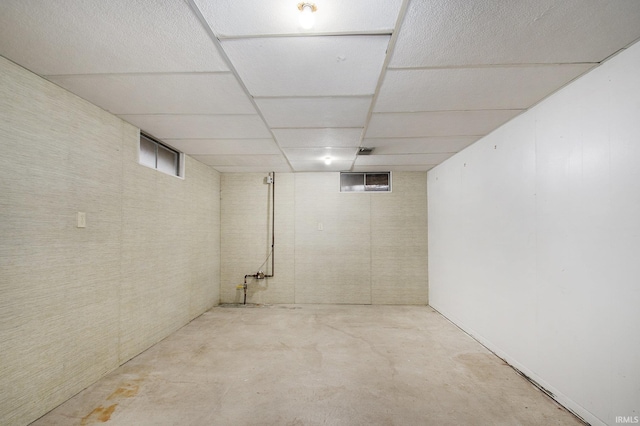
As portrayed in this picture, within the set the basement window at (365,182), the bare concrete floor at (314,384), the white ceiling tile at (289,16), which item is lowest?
the bare concrete floor at (314,384)

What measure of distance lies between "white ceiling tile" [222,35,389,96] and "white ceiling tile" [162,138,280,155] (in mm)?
1316

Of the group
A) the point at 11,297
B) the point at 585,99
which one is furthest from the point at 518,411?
the point at 11,297

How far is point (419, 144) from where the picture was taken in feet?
11.7

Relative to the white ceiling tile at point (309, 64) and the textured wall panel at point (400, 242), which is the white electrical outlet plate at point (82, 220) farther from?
the textured wall panel at point (400, 242)

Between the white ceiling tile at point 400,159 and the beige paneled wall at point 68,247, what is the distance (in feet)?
9.33

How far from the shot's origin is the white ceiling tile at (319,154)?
3808 millimetres

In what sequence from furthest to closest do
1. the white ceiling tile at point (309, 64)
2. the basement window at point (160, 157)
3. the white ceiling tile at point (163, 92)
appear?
1. the basement window at point (160, 157)
2. the white ceiling tile at point (163, 92)
3. the white ceiling tile at point (309, 64)

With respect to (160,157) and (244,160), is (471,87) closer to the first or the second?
(244,160)

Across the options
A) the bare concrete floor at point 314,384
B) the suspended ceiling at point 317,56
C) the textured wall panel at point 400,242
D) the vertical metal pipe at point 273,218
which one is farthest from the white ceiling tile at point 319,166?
the bare concrete floor at point 314,384

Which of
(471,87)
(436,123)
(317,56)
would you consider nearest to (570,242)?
(471,87)

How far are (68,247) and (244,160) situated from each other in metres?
2.56

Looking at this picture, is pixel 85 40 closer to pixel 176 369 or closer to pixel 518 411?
pixel 176 369

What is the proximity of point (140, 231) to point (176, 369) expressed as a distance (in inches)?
58.4

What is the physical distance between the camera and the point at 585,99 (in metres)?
1.97
